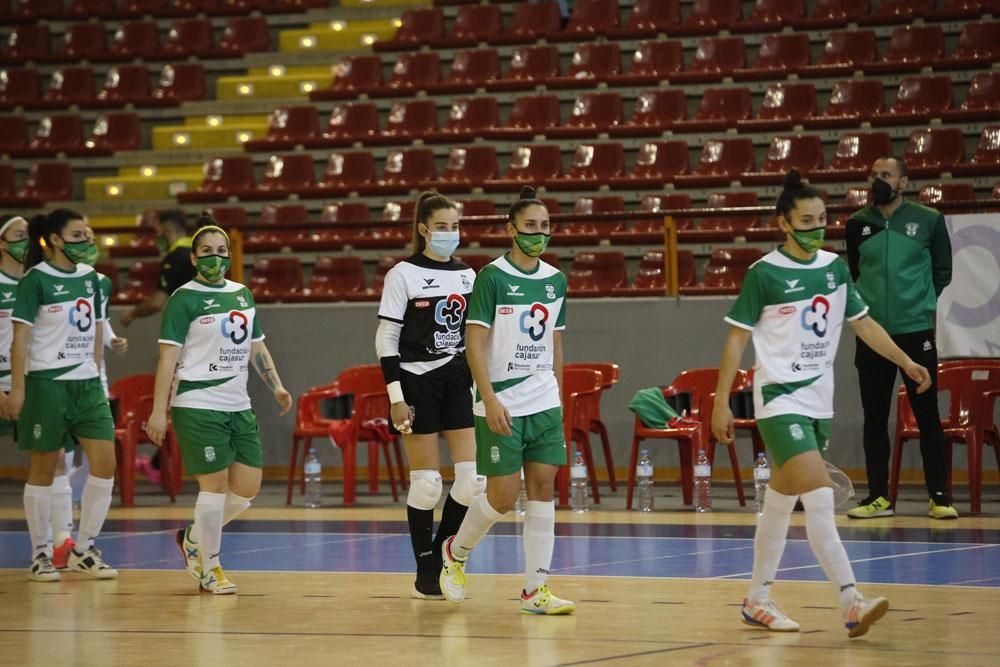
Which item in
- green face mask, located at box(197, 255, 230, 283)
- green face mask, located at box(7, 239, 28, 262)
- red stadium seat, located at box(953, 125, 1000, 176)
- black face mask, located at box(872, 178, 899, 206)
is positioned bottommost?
green face mask, located at box(197, 255, 230, 283)

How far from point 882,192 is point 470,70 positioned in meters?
8.92

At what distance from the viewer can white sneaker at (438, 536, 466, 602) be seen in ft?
24.2

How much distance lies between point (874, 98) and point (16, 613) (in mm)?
11151

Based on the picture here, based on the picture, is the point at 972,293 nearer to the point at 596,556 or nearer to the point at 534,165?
the point at 596,556

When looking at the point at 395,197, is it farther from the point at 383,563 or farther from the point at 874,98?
the point at 383,563

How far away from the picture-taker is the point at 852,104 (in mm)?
16094

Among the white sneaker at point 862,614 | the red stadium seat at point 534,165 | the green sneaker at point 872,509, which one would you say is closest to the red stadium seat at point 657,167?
the red stadium seat at point 534,165

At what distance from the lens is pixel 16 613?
7.51 m

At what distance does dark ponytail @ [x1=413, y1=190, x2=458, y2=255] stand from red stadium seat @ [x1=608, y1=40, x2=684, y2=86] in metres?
9.94

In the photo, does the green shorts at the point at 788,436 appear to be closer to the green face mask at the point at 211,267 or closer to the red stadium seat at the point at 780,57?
the green face mask at the point at 211,267

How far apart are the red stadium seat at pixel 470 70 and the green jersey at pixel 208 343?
10.3 meters

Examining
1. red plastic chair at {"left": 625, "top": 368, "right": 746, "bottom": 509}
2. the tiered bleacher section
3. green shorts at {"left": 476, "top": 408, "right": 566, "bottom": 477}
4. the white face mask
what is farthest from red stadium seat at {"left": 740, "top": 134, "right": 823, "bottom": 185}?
green shorts at {"left": 476, "top": 408, "right": 566, "bottom": 477}

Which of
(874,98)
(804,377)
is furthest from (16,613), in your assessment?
(874,98)

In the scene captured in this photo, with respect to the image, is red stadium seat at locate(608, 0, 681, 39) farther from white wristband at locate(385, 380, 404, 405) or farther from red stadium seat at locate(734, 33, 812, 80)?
white wristband at locate(385, 380, 404, 405)
